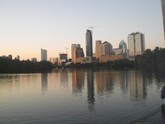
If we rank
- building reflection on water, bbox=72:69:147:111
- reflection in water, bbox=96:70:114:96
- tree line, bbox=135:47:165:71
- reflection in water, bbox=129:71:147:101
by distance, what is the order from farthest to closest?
tree line, bbox=135:47:165:71 → reflection in water, bbox=96:70:114:96 → building reflection on water, bbox=72:69:147:111 → reflection in water, bbox=129:71:147:101

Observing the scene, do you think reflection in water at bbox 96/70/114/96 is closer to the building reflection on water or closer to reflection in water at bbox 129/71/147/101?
the building reflection on water

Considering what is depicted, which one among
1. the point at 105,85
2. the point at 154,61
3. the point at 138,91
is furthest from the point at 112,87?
the point at 154,61

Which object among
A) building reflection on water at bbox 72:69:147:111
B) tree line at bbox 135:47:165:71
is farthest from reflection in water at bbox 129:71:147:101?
tree line at bbox 135:47:165:71

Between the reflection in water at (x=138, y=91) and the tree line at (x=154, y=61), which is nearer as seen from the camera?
the reflection in water at (x=138, y=91)

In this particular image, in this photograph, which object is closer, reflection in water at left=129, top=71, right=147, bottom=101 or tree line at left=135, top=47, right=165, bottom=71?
reflection in water at left=129, top=71, right=147, bottom=101

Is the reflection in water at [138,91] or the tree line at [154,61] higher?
the tree line at [154,61]

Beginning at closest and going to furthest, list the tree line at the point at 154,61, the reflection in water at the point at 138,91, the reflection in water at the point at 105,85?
the reflection in water at the point at 138,91 < the reflection in water at the point at 105,85 < the tree line at the point at 154,61

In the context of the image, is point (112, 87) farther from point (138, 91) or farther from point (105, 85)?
point (138, 91)

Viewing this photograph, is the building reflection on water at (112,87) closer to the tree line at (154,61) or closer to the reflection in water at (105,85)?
the reflection in water at (105,85)

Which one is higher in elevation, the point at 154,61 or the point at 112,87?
the point at 154,61

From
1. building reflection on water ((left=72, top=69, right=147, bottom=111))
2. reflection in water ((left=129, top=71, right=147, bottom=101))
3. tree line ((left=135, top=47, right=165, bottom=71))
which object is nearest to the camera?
reflection in water ((left=129, top=71, right=147, bottom=101))

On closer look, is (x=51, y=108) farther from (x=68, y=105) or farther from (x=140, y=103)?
(x=140, y=103)

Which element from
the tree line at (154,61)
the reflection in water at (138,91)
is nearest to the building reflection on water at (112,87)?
the reflection in water at (138,91)

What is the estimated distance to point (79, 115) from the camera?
2897 cm
